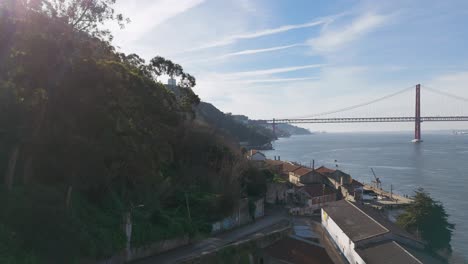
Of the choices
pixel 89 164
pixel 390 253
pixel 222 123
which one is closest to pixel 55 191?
pixel 89 164

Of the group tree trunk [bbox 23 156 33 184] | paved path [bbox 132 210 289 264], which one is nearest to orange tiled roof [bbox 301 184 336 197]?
paved path [bbox 132 210 289 264]

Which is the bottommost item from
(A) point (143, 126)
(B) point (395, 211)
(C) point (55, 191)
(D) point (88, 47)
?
(B) point (395, 211)

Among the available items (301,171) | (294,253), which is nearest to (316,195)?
(301,171)

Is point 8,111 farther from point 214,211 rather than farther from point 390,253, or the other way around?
point 390,253

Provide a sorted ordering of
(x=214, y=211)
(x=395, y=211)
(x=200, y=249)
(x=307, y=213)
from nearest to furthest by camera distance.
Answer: (x=200, y=249), (x=214, y=211), (x=307, y=213), (x=395, y=211)

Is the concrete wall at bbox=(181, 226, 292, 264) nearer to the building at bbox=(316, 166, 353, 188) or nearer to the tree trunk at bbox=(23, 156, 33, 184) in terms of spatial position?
the tree trunk at bbox=(23, 156, 33, 184)

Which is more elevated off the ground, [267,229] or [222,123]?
[222,123]

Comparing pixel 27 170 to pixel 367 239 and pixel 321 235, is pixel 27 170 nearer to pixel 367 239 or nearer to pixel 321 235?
pixel 367 239
